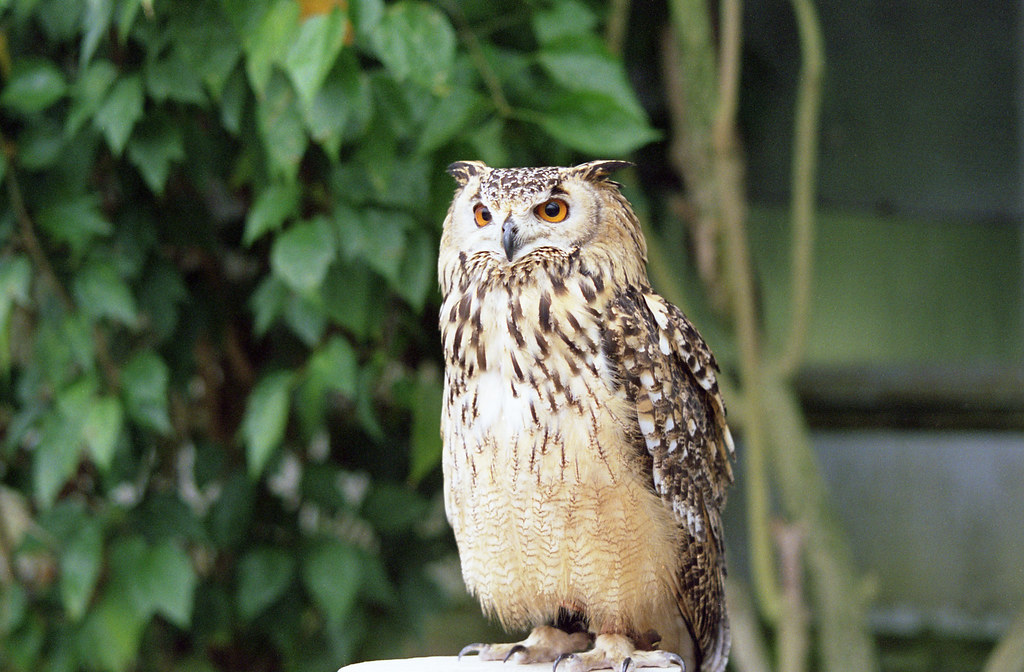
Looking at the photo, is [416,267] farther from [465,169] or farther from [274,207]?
[465,169]

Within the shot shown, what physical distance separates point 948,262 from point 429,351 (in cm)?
161

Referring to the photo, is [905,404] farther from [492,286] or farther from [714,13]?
[492,286]

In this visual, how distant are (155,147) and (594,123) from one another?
782mm

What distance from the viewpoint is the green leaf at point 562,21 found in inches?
66.9

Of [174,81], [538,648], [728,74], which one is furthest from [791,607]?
[174,81]

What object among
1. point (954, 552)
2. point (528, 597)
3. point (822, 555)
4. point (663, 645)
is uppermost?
point (528, 597)

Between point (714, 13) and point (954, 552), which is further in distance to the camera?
point (954, 552)

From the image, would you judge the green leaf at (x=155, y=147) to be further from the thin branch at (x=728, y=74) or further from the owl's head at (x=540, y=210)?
the thin branch at (x=728, y=74)

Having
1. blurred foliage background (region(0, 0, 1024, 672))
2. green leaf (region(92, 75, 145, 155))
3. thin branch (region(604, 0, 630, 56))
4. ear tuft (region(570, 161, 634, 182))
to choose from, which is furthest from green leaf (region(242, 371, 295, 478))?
thin branch (region(604, 0, 630, 56))

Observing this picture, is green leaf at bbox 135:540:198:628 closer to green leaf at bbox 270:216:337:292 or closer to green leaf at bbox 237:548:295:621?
green leaf at bbox 237:548:295:621

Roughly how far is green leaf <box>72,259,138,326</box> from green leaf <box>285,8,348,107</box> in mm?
582

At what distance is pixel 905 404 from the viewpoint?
278 cm

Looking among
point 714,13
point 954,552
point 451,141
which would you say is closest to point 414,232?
point 451,141

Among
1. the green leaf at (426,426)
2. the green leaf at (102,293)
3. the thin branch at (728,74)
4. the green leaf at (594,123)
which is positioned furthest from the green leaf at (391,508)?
the thin branch at (728,74)
